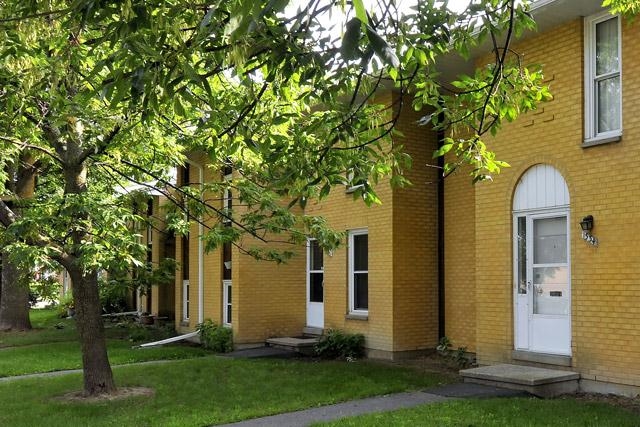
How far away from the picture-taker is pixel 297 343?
13.6m

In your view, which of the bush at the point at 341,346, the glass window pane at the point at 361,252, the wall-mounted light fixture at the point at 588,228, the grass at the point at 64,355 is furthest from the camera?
the glass window pane at the point at 361,252

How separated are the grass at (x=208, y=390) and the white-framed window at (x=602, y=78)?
4312 mm

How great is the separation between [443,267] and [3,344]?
471 inches

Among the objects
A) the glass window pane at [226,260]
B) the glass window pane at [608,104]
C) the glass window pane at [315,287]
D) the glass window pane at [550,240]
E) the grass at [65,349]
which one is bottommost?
the grass at [65,349]

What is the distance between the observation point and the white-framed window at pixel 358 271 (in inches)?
522

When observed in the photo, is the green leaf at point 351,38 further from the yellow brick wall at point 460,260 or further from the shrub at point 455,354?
the yellow brick wall at point 460,260

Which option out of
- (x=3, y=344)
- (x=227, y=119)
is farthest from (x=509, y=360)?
(x=3, y=344)

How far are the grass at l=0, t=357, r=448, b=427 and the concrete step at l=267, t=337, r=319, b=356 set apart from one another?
94 cm

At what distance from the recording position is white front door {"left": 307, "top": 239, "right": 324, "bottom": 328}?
14836 mm

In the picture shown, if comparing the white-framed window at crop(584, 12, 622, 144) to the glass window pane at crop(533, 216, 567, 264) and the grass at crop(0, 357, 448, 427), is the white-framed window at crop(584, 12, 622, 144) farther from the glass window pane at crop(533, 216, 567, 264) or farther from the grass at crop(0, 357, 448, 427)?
the grass at crop(0, 357, 448, 427)

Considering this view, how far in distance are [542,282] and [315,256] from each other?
6500mm

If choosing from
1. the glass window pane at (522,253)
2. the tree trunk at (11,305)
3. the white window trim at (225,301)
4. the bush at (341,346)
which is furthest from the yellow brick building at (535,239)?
the tree trunk at (11,305)

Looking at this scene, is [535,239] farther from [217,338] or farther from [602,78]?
[217,338]

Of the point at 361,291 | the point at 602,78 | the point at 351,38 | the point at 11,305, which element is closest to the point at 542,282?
the point at 602,78
